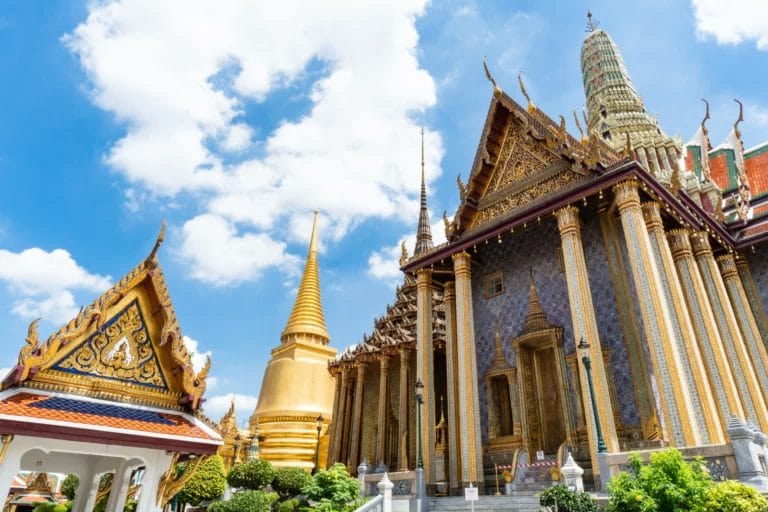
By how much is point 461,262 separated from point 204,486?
30.4ft

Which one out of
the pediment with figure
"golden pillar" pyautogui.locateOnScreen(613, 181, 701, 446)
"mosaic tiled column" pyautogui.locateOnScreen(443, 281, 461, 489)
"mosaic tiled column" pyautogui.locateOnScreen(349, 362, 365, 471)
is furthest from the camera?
"mosaic tiled column" pyautogui.locateOnScreen(349, 362, 365, 471)

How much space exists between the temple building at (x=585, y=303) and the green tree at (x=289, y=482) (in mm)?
3747

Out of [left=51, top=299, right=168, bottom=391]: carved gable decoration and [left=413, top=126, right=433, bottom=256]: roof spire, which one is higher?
[left=413, top=126, right=433, bottom=256]: roof spire

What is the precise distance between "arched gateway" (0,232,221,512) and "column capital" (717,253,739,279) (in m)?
12.8

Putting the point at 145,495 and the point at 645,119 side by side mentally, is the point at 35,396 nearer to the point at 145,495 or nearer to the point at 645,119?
the point at 145,495

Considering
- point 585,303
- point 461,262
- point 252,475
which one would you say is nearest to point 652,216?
point 585,303

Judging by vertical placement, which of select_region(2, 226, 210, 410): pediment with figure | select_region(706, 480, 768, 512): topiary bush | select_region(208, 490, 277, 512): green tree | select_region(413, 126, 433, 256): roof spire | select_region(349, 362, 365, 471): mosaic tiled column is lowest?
select_region(208, 490, 277, 512): green tree

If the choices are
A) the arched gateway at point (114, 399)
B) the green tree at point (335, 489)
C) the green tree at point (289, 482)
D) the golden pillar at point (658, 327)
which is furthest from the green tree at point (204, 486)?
the golden pillar at point (658, 327)

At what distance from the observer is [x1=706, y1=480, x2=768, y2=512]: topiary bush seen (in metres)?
4.79

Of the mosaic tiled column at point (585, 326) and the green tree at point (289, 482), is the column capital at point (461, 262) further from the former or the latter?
the green tree at point (289, 482)

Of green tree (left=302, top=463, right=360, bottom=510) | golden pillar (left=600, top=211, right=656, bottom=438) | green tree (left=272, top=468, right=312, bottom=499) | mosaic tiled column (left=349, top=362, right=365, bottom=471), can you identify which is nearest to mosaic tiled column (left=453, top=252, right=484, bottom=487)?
golden pillar (left=600, top=211, right=656, bottom=438)

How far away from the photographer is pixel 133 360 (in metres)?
5.01

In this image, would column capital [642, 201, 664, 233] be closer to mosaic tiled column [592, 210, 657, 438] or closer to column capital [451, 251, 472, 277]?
mosaic tiled column [592, 210, 657, 438]

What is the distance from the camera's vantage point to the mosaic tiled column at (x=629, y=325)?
9.31 m
